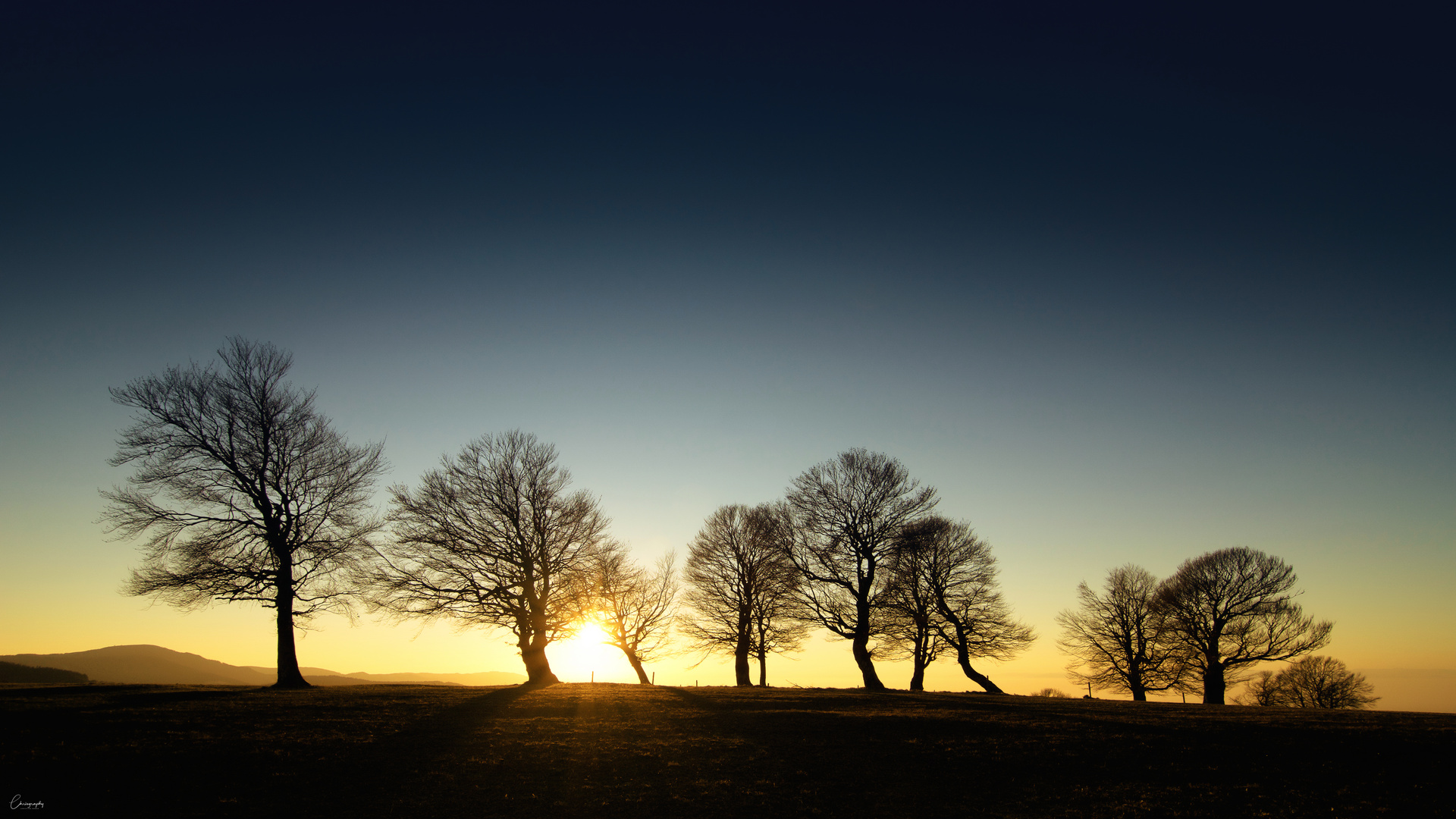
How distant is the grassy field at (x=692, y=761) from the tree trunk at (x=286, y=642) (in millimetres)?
5351

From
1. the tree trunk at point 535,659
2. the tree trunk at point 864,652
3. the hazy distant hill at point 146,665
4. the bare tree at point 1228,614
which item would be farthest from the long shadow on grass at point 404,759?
the hazy distant hill at point 146,665

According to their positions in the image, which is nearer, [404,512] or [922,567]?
[404,512]

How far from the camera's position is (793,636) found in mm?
43969

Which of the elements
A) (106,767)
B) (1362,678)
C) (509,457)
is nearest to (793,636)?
(509,457)

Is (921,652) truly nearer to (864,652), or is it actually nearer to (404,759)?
(864,652)

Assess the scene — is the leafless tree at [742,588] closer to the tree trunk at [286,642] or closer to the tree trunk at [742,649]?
the tree trunk at [742,649]

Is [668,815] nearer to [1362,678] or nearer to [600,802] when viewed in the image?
[600,802]

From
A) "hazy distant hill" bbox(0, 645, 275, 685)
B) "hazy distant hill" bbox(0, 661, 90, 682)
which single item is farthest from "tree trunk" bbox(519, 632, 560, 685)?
"hazy distant hill" bbox(0, 645, 275, 685)

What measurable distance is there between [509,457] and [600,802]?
22.8m

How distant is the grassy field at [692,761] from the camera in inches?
494

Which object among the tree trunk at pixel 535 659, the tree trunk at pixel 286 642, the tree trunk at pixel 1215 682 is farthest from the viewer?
the tree trunk at pixel 1215 682

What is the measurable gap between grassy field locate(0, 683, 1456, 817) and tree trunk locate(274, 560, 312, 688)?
17.6 feet

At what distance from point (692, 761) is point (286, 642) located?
821 inches

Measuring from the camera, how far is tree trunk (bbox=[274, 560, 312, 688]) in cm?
2717
